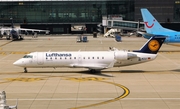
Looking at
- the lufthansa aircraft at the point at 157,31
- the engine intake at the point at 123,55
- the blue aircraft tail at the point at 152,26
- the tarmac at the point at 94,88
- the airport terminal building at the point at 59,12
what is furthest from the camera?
the airport terminal building at the point at 59,12

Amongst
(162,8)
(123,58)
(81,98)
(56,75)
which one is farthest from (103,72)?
(162,8)

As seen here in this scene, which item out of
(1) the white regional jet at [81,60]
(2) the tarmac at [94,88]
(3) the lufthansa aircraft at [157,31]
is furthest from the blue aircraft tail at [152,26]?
(1) the white regional jet at [81,60]

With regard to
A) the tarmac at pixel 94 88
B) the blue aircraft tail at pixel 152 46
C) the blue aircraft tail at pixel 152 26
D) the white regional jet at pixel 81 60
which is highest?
the blue aircraft tail at pixel 152 26

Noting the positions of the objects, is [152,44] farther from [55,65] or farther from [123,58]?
[55,65]

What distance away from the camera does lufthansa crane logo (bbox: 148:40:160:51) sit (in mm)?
39125

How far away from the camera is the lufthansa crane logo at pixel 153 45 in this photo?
39.1 m

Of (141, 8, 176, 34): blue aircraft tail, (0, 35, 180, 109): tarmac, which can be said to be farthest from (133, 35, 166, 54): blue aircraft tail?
(141, 8, 176, 34): blue aircraft tail

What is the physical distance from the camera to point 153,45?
129ft

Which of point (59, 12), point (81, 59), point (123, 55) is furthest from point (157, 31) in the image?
point (59, 12)

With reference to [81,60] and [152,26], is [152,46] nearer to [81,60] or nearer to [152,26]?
[81,60]

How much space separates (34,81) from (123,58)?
37.3 ft

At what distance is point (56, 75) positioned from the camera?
37406 millimetres

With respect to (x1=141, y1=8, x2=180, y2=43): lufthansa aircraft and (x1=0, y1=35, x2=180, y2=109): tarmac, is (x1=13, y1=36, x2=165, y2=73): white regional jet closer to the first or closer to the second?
(x1=0, y1=35, x2=180, y2=109): tarmac

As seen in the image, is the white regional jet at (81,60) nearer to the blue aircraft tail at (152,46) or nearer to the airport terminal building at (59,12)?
the blue aircraft tail at (152,46)
